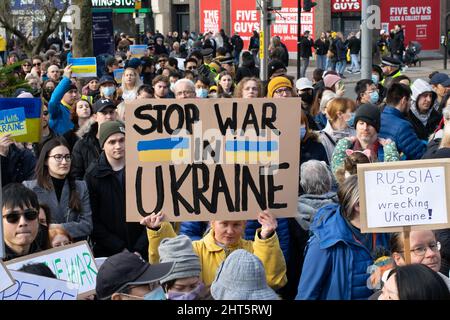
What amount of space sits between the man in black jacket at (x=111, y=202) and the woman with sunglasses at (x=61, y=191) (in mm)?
136

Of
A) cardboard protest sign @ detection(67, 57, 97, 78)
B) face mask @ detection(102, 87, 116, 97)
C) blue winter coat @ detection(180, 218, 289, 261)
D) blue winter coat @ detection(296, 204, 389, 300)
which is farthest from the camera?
cardboard protest sign @ detection(67, 57, 97, 78)

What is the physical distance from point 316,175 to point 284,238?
443 millimetres

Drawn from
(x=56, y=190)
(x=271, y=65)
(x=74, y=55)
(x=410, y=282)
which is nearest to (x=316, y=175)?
(x=56, y=190)

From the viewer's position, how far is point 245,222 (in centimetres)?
576

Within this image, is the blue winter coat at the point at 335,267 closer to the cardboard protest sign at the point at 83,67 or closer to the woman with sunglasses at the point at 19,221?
the woman with sunglasses at the point at 19,221

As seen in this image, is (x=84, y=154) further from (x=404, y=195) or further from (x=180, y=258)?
(x=404, y=195)

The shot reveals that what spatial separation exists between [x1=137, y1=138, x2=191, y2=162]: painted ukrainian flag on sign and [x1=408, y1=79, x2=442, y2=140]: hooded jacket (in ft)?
15.4

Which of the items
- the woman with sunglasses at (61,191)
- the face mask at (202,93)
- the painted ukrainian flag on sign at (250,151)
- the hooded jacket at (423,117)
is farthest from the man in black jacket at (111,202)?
the face mask at (202,93)

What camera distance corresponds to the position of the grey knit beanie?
4508 millimetres

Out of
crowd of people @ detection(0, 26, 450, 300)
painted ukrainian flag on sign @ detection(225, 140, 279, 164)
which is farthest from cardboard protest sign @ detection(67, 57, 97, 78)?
painted ukrainian flag on sign @ detection(225, 140, 279, 164)

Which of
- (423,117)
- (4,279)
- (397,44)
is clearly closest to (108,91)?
(423,117)

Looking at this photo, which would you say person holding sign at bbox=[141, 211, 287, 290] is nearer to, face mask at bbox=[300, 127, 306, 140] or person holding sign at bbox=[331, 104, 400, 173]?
person holding sign at bbox=[331, 104, 400, 173]

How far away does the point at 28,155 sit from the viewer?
25.9ft
